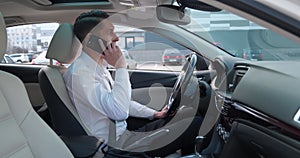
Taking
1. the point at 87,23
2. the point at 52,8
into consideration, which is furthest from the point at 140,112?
the point at 52,8

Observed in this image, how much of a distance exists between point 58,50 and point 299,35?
1476 mm

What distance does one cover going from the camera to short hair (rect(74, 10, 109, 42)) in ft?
6.15

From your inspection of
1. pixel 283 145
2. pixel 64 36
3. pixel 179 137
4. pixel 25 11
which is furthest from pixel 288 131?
pixel 25 11

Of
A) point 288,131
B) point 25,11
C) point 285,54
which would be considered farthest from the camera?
point 25,11

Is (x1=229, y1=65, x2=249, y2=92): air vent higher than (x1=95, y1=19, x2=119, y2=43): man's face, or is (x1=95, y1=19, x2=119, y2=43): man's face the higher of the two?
(x1=95, y1=19, x2=119, y2=43): man's face

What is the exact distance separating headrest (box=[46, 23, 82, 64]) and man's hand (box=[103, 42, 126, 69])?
199mm

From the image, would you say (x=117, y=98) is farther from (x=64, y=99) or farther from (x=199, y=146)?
(x=199, y=146)

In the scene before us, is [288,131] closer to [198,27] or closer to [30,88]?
[198,27]

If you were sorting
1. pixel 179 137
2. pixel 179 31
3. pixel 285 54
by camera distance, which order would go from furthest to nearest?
pixel 179 31
pixel 179 137
pixel 285 54

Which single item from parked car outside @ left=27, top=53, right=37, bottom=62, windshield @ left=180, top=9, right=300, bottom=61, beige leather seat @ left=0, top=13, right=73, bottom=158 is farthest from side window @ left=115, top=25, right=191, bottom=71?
beige leather seat @ left=0, top=13, right=73, bottom=158

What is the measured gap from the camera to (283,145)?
43.6 inches

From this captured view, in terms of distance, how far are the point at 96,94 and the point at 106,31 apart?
1.11ft

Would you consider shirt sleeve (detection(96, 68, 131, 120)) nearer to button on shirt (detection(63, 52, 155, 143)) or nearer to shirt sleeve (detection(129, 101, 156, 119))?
button on shirt (detection(63, 52, 155, 143))

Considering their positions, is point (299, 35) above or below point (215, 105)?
above
